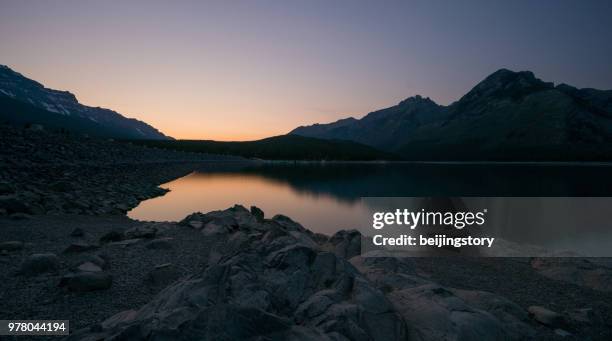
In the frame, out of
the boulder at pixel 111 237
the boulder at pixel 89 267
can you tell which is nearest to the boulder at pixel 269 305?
the boulder at pixel 89 267

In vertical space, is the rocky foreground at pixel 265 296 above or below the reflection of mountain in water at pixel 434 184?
above

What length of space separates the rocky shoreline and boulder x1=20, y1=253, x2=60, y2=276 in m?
0.03

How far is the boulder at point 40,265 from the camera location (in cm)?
942

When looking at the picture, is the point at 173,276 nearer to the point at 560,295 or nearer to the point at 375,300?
the point at 375,300

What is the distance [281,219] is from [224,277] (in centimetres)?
1375

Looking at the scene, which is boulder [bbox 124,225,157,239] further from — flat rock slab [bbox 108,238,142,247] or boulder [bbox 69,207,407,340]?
boulder [bbox 69,207,407,340]

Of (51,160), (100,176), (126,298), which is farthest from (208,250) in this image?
(51,160)

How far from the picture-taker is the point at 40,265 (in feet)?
31.5

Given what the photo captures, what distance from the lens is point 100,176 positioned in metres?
34.5

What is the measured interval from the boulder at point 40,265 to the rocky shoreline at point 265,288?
0.09 ft

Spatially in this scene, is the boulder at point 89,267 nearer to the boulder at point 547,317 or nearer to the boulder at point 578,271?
the boulder at point 547,317

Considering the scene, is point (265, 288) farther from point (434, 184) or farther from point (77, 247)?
point (434, 184)

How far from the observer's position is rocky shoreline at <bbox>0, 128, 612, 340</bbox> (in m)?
5.63

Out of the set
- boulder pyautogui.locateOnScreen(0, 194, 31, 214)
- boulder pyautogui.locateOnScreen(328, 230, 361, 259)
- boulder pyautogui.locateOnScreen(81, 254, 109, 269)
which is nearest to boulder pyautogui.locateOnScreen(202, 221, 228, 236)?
boulder pyautogui.locateOnScreen(328, 230, 361, 259)
